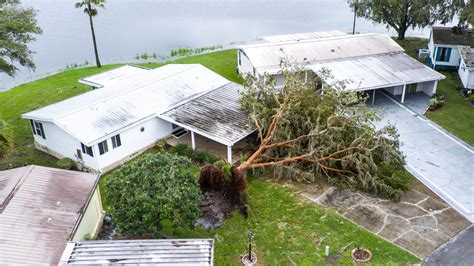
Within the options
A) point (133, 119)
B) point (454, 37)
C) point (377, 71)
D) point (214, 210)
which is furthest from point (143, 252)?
point (454, 37)

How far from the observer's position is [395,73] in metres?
31.3

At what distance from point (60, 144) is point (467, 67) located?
28.8 meters

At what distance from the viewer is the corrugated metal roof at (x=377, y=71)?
29953mm

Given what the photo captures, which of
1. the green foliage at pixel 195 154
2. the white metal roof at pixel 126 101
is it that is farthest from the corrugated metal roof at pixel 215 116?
the green foliage at pixel 195 154

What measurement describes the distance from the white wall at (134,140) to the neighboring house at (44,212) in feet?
15.5

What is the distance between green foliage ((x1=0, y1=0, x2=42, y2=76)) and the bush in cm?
703

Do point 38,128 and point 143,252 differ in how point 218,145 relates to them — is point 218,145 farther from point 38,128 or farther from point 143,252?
point 143,252

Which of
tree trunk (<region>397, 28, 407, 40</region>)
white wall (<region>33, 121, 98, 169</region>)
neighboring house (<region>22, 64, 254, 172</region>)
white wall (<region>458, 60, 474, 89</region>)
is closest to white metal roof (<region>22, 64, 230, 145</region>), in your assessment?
neighboring house (<region>22, 64, 254, 172</region>)

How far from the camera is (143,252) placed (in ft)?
47.3

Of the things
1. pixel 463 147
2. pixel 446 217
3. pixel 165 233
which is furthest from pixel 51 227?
pixel 463 147

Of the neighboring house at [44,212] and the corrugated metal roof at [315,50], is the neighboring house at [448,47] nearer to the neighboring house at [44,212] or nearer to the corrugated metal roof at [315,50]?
the corrugated metal roof at [315,50]

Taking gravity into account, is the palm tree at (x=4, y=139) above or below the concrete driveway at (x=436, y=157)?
above

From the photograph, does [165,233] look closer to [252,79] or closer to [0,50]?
[252,79]

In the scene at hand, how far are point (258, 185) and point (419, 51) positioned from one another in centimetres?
2687
